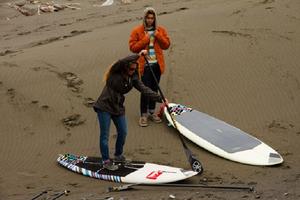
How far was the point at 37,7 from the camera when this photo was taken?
69.2 ft

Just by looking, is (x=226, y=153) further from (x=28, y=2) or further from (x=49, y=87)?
(x=28, y=2)

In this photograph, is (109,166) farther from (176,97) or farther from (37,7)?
(37,7)

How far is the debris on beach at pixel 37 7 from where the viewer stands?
20.6 meters

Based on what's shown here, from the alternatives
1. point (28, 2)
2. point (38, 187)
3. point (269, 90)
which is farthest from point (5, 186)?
point (28, 2)

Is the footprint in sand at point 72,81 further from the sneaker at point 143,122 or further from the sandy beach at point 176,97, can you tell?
the sneaker at point 143,122

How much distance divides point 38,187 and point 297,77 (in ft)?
A: 17.3

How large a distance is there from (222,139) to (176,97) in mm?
2064

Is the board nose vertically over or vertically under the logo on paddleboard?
under

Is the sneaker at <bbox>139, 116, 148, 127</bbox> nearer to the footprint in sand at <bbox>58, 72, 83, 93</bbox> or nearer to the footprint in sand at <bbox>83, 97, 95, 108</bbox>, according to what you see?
the footprint in sand at <bbox>83, 97, 95, 108</bbox>

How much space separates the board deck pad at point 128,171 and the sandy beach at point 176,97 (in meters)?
0.10

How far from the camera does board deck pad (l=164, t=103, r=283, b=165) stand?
6863mm

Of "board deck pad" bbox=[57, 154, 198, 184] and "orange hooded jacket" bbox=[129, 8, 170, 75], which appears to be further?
"orange hooded jacket" bbox=[129, 8, 170, 75]

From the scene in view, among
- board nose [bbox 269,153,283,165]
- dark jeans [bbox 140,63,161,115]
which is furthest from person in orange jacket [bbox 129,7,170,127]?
board nose [bbox 269,153,283,165]

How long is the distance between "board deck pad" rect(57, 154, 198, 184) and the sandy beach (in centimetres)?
10
